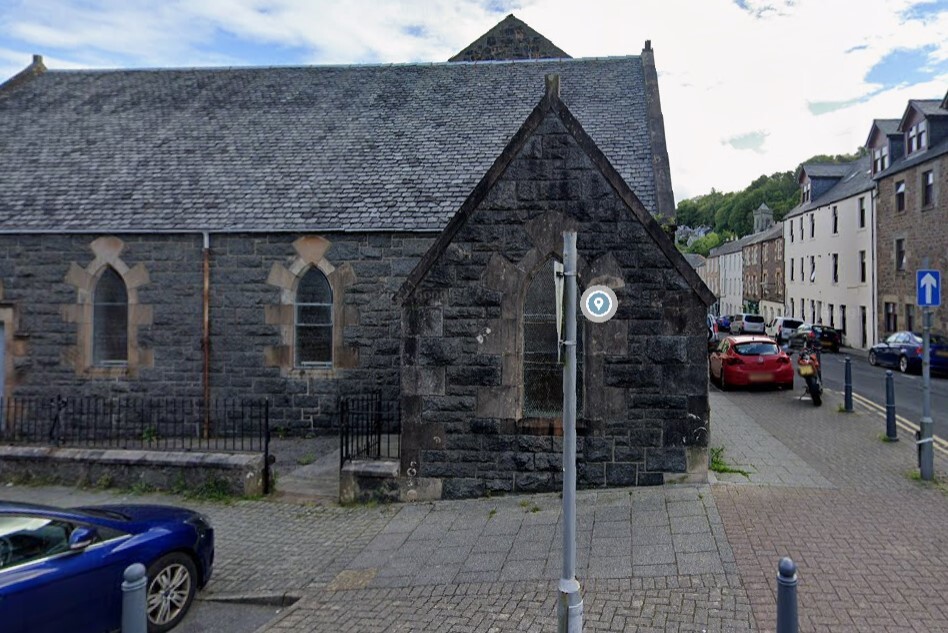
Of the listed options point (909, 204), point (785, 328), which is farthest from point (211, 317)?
point (785, 328)

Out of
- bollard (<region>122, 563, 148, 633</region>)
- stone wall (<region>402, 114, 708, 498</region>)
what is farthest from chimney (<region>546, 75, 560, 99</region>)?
bollard (<region>122, 563, 148, 633</region>)

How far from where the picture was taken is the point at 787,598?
4023 mm

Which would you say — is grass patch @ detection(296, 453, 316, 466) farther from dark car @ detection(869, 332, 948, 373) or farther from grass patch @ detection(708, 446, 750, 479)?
dark car @ detection(869, 332, 948, 373)

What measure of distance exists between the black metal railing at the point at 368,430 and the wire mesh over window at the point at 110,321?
Result: 552 cm

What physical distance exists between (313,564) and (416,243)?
24.4ft

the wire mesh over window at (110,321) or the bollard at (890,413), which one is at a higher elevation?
the wire mesh over window at (110,321)

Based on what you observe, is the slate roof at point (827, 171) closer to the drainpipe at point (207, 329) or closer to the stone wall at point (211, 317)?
the stone wall at point (211, 317)

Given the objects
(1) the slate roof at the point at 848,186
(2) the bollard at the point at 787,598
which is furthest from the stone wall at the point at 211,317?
(1) the slate roof at the point at 848,186

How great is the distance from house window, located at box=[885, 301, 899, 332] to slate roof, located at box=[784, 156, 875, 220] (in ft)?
22.5

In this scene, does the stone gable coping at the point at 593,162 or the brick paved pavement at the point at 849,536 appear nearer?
the brick paved pavement at the point at 849,536

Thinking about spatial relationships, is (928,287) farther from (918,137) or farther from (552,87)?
(918,137)

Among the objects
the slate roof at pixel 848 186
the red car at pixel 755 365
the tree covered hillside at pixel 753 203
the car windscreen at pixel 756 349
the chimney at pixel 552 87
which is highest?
the tree covered hillside at pixel 753 203

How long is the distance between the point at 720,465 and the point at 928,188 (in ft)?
94.2

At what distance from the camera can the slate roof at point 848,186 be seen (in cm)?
3825
